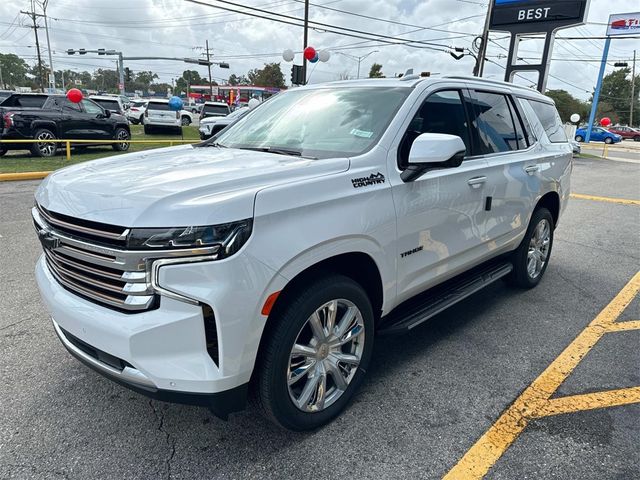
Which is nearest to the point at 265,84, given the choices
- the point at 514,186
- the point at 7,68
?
the point at 7,68

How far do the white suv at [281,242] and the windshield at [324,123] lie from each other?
1 centimetres

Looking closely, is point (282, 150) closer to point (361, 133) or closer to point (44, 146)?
point (361, 133)

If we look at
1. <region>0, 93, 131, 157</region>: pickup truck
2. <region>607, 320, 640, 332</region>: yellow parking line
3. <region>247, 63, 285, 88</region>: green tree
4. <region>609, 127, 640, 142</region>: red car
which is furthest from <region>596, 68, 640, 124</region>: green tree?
<region>607, 320, 640, 332</region>: yellow parking line

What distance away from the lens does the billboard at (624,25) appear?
35688 mm

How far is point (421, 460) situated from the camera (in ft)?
7.81

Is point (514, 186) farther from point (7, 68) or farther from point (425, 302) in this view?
point (7, 68)

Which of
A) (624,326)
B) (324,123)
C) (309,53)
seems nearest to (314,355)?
(324,123)

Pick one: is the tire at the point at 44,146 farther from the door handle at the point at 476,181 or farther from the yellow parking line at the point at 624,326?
the yellow parking line at the point at 624,326

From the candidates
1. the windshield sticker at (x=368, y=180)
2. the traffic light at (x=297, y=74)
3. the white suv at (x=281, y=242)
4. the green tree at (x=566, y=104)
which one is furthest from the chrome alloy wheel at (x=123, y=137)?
the green tree at (x=566, y=104)

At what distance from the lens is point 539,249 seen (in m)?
4.88

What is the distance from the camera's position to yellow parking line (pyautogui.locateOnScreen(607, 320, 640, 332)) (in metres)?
4.01

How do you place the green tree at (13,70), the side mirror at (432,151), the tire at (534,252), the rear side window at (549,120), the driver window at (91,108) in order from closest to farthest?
1. the side mirror at (432,151)
2. the tire at (534,252)
3. the rear side window at (549,120)
4. the driver window at (91,108)
5. the green tree at (13,70)

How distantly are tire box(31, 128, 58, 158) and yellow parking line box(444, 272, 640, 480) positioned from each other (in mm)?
14082

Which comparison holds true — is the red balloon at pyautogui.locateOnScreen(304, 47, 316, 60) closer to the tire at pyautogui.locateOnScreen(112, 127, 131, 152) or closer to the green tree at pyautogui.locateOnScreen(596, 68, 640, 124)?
the tire at pyautogui.locateOnScreen(112, 127, 131, 152)
